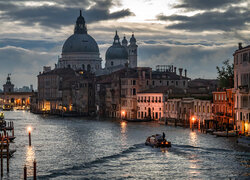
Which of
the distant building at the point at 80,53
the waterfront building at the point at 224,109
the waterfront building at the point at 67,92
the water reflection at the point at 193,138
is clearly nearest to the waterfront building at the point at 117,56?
the distant building at the point at 80,53

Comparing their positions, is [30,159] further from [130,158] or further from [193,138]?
[193,138]

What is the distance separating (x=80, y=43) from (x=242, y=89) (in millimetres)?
136407

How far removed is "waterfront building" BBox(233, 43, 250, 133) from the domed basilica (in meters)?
124

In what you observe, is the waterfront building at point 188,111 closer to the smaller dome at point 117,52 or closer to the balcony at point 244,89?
the balcony at point 244,89

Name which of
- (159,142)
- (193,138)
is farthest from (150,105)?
(159,142)

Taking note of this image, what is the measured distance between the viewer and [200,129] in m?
68.5

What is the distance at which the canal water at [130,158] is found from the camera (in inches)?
1446

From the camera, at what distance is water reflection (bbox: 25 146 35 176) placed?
37763 mm

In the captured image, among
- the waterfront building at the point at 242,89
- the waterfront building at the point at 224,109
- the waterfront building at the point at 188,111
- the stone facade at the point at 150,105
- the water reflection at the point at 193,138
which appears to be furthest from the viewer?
the stone facade at the point at 150,105

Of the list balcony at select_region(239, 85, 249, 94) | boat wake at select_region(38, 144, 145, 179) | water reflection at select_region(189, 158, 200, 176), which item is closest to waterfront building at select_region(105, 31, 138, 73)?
balcony at select_region(239, 85, 249, 94)

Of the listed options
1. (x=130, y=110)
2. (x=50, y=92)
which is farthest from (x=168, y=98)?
(x=50, y=92)

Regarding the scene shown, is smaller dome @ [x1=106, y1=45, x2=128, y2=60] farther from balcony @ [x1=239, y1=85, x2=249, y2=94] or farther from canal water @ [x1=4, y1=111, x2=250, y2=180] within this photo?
balcony @ [x1=239, y1=85, x2=249, y2=94]

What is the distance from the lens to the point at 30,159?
42812 mm

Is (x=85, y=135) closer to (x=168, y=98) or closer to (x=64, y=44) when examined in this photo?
(x=168, y=98)
